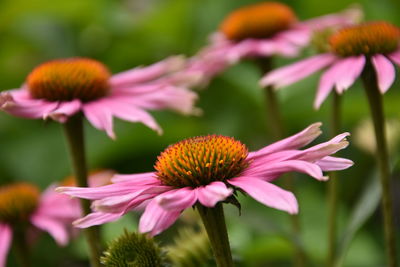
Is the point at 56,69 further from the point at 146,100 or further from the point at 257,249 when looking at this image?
the point at 257,249

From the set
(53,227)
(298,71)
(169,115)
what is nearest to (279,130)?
(298,71)

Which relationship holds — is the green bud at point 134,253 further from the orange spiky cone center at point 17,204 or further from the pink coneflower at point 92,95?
the orange spiky cone center at point 17,204

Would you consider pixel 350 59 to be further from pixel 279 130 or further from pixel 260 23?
pixel 260 23

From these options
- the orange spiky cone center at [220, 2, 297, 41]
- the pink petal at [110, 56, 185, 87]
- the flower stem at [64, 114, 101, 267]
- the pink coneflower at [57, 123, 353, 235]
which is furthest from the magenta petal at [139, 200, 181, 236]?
the orange spiky cone center at [220, 2, 297, 41]

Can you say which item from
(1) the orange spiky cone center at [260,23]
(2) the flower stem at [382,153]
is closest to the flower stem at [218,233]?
(2) the flower stem at [382,153]

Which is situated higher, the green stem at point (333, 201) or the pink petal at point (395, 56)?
the pink petal at point (395, 56)

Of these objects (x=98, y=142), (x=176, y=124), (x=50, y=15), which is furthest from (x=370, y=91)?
(x=50, y=15)
